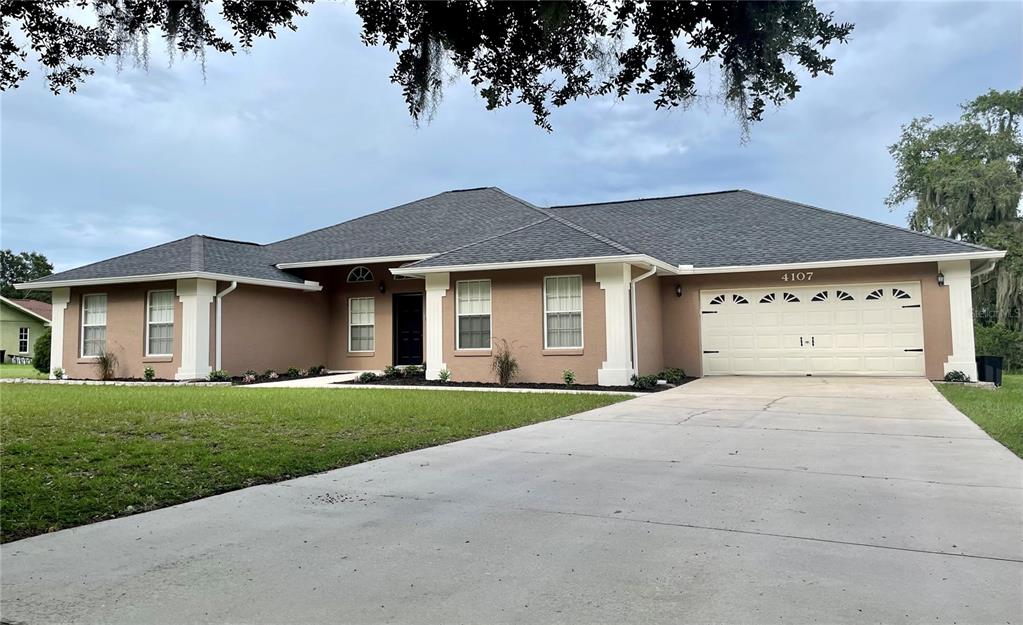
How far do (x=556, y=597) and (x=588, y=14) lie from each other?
14.5ft

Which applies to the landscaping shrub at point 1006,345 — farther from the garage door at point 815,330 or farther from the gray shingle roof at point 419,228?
the gray shingle roof at point 419,228

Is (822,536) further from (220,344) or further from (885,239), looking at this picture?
(220,344)

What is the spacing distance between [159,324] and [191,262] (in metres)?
1.73

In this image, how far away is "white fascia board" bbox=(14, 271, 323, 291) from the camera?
15648 mm

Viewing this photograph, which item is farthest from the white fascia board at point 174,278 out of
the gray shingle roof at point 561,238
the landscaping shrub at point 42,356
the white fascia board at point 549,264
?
the white fascia board at point 549,264

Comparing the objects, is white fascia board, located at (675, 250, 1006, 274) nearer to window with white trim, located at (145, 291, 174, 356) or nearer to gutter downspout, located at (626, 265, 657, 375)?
gutter downspout, located at (626, 265, 657, 375)

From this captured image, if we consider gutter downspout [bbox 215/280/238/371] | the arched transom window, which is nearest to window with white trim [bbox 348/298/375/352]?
the arched transom window

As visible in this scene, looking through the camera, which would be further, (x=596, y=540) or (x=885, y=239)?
(x=885, y=239)

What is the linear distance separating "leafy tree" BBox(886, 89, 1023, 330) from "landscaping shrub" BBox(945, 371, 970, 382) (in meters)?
15.6

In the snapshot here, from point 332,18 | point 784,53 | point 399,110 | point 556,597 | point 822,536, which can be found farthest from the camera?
point 332,18

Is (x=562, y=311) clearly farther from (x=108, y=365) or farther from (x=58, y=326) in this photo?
(x=58, y=326)

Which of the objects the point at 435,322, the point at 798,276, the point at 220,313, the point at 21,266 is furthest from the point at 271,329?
the point at 21,266

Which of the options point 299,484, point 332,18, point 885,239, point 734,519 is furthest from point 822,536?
point 885,239

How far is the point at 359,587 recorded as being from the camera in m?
3.25
